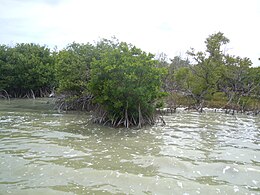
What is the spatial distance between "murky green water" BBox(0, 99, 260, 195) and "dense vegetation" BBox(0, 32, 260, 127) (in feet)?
5.48

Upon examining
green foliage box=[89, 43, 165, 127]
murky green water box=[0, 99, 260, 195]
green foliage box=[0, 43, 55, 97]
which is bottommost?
murky green water box=[0, 99, 260, 195]

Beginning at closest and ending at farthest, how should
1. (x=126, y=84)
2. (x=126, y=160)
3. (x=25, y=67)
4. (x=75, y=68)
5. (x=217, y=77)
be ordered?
(x=126, y=160)
(x=126, y=84)
(x=75, y=68)
(x=217, y=77)
(x=25, y=67)

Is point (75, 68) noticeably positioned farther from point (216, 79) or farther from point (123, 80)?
point (216, 79)

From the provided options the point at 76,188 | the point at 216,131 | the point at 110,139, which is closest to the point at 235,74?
the point at 216,131

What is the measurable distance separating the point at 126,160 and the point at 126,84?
5.60m

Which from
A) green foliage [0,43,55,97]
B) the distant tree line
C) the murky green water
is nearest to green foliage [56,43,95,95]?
the murky green water

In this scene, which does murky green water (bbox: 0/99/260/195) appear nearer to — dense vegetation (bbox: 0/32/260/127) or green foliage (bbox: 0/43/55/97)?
dense vegetation (bbox: 0/32/260/127)

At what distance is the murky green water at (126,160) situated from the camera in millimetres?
6324

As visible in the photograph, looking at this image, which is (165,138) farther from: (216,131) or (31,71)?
(31,71)

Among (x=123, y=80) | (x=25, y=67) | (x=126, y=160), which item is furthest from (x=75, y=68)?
(x=25, y=67)

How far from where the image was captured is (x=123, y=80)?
1335 centimetres

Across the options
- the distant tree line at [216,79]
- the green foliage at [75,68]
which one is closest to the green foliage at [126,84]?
the green foliage at [75,68]

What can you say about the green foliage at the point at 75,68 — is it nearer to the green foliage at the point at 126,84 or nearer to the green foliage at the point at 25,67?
the green foliage at the point at 126,84

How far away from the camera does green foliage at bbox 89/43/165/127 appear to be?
13242 millimetres
